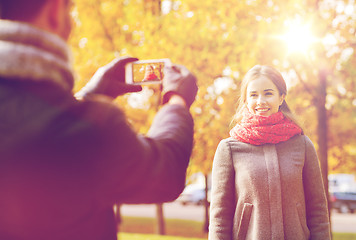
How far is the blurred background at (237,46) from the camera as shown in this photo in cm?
778

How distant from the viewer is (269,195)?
107 inches

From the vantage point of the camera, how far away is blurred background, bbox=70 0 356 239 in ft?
25.5

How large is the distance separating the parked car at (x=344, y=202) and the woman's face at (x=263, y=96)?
26.3 metres

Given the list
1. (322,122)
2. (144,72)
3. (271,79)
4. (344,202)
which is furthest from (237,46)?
(344,202)

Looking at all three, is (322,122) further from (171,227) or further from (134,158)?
(171,227)

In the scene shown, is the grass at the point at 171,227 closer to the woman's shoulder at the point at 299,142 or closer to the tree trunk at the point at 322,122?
the tree trunk at the point at 322,122

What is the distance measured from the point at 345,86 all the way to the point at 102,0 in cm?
680

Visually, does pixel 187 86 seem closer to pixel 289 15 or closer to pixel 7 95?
pixel 7 95

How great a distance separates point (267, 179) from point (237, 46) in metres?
5.32

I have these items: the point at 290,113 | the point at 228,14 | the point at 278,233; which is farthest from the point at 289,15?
the point at 278,233

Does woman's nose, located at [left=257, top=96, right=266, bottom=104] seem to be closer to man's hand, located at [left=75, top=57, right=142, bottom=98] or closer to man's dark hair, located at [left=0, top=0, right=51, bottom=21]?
man's hand, located at [left=75, top=57, right=142, bottom=98]

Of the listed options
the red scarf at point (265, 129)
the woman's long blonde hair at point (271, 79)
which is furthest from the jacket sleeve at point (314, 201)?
the woman's long blonde hair at point (271, 79)

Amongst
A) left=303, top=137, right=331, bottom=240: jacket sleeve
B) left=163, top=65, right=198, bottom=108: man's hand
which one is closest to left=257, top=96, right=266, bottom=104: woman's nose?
left=303, top=137, right=331, bottom=240: jacket sleeve

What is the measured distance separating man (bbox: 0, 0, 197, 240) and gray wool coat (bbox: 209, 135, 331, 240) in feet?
5.52
